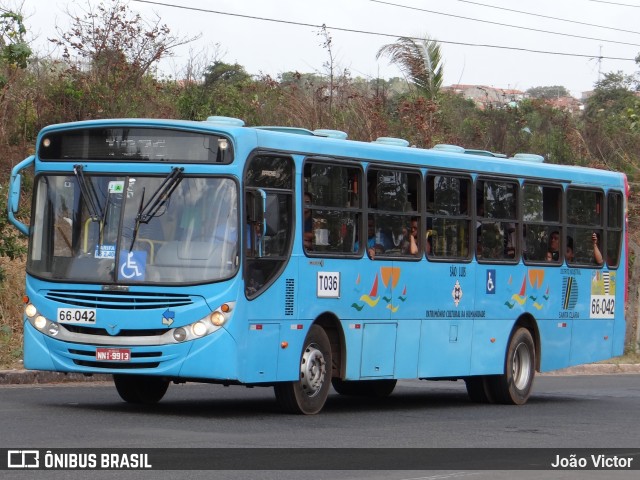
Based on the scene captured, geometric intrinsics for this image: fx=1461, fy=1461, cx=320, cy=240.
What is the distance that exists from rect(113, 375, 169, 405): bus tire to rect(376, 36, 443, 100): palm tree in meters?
21.0

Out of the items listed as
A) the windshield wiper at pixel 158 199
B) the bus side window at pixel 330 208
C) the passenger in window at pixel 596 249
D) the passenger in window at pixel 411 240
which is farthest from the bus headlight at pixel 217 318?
the passenger in window at pixel 596 249

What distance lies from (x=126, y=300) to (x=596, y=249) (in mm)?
8877

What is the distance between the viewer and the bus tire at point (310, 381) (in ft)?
50.1

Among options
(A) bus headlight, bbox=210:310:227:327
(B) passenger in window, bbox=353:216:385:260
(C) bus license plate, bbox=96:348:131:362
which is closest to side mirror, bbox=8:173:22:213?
(C) bus license plate, bbox=96:348:131:362

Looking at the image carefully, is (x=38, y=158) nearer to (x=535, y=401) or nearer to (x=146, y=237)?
(x=146, y=237)

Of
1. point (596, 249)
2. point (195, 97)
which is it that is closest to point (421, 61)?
point (195, 97)

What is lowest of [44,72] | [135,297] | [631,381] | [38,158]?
[631,381]

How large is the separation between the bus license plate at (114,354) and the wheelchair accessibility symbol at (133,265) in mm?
714

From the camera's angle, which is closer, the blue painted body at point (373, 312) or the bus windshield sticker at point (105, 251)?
the blue painted body at point (373, 312)

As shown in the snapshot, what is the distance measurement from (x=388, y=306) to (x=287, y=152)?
253 cm

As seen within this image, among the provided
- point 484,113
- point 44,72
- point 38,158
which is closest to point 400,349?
point 38,158

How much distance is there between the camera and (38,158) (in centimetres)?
1524

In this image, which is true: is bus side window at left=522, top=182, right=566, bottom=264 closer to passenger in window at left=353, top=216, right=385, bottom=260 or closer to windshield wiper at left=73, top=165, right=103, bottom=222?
passenger in window at left=353, top=216, right=385, bottom=260

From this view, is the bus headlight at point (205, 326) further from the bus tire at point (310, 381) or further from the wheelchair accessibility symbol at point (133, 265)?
the bus tire at point (310, 381)
